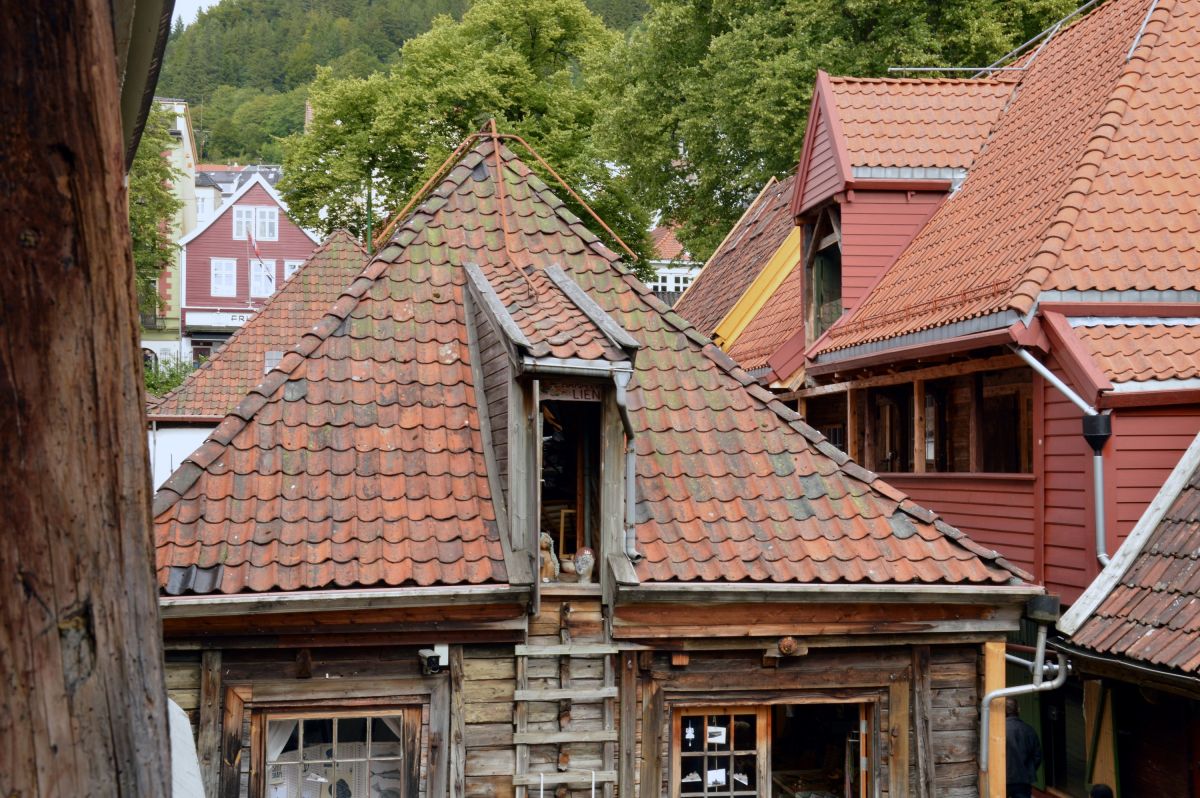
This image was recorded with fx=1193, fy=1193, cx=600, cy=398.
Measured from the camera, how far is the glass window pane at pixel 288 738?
7.29 m

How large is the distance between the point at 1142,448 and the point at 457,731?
640cm

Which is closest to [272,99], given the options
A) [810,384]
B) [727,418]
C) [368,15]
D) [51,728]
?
[368,15]

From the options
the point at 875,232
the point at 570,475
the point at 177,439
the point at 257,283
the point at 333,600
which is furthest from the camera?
the point at 257,283

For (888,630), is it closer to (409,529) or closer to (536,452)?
(536,452)

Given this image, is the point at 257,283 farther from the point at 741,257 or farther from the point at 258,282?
the point at 741,257

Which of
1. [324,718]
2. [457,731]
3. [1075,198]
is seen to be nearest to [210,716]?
[324,718]

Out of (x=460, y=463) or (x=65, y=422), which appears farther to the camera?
(x=460, y=463)

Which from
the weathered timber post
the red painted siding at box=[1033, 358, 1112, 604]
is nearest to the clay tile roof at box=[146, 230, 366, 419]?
the red painted siding at box=[1033, 358, 1112, 604]

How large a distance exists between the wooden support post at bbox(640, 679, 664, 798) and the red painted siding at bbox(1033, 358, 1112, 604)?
4.60 m

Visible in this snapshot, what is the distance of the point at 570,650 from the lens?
7457 millimetres

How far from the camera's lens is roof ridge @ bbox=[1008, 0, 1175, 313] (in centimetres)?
1071

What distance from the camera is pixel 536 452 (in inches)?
289

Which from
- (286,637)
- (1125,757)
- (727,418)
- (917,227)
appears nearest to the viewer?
(286,637)

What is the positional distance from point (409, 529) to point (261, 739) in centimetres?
153
